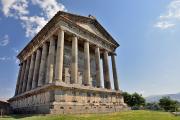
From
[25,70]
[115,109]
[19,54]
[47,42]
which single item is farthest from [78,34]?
[19,54]

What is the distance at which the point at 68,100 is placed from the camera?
68.0 ft

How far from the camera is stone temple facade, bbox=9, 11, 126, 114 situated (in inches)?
816

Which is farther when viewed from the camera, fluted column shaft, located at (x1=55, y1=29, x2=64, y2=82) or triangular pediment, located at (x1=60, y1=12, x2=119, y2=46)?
triangular pediment, located at (x1=60, y1=12, x2=119, y2=46)

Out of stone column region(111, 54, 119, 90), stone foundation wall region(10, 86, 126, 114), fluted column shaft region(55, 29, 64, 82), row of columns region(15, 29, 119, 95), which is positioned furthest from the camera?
stone column region(111, 54, 119, 90)

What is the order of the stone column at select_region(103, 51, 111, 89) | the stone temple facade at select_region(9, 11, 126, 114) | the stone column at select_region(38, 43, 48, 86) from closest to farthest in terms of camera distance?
the stone temple facade at select_region(9, 11, 126, 114) → the stone column at select_region(38, 43, 48, 86) → the stone column at select_region(103, 51, 111, 89)

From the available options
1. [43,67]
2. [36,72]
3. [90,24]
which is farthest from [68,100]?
[90,24]

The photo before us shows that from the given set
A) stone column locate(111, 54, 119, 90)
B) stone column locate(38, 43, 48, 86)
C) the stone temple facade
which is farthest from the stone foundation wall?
stone column locate(111, 54, 119, 90)

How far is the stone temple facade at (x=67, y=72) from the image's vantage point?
2072cm

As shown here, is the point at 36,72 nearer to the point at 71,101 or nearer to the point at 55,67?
the point at 55,67

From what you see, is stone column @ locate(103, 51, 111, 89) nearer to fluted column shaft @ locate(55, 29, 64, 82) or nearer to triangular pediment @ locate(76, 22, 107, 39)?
triangular pediment @ locate(76, 22, 107, 39)

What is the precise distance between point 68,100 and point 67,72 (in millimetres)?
7769

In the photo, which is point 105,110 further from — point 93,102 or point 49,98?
point 49,98

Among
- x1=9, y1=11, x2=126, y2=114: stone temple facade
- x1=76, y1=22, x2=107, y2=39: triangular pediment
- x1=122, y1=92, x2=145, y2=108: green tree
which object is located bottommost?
x1=122, y1=92, x2=145, y2=108: green tree

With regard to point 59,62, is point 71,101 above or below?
below
